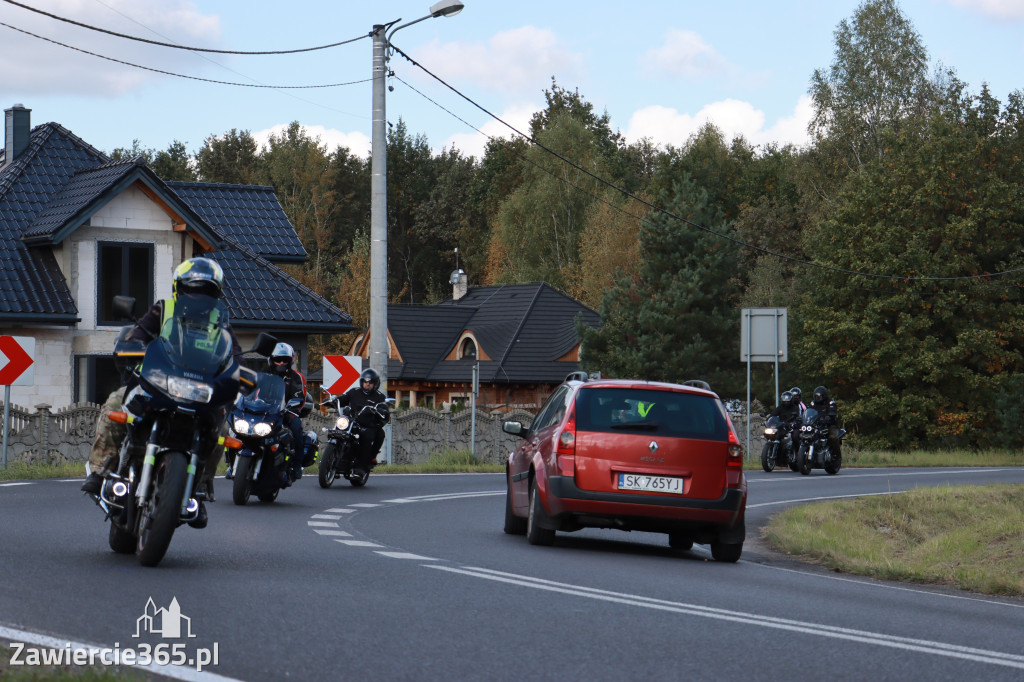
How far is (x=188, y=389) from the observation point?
948 cm

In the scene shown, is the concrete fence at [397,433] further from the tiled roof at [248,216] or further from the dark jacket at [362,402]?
the dark jacket at [362,402]

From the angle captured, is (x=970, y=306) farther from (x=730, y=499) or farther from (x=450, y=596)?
(x=450, y=596)

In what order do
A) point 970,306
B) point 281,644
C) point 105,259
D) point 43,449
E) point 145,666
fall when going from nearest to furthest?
point 145,666 → point 281,644 → point 43,449 → point 105,259 → point 970,306

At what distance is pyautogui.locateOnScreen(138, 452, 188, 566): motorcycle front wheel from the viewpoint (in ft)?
30.9

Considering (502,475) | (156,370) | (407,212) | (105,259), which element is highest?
(407,212)

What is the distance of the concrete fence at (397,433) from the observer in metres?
27.4

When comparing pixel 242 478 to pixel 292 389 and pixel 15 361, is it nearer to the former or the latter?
pixel 292 389

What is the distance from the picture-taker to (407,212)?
332ft

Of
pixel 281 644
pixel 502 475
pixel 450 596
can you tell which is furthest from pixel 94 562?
pixel 502 475

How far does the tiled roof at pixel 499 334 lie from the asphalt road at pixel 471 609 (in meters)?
52.1

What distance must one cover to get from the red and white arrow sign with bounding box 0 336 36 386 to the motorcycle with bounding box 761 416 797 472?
16845mm

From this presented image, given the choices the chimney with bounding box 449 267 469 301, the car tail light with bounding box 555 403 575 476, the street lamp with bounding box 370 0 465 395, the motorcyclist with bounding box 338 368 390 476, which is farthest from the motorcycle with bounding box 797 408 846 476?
the chimney with bounding box 449 267 469 301

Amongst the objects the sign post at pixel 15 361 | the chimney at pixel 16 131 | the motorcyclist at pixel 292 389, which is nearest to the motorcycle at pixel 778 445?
the sign post at pixel 15 361

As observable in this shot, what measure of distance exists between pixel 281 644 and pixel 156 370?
295 cm
